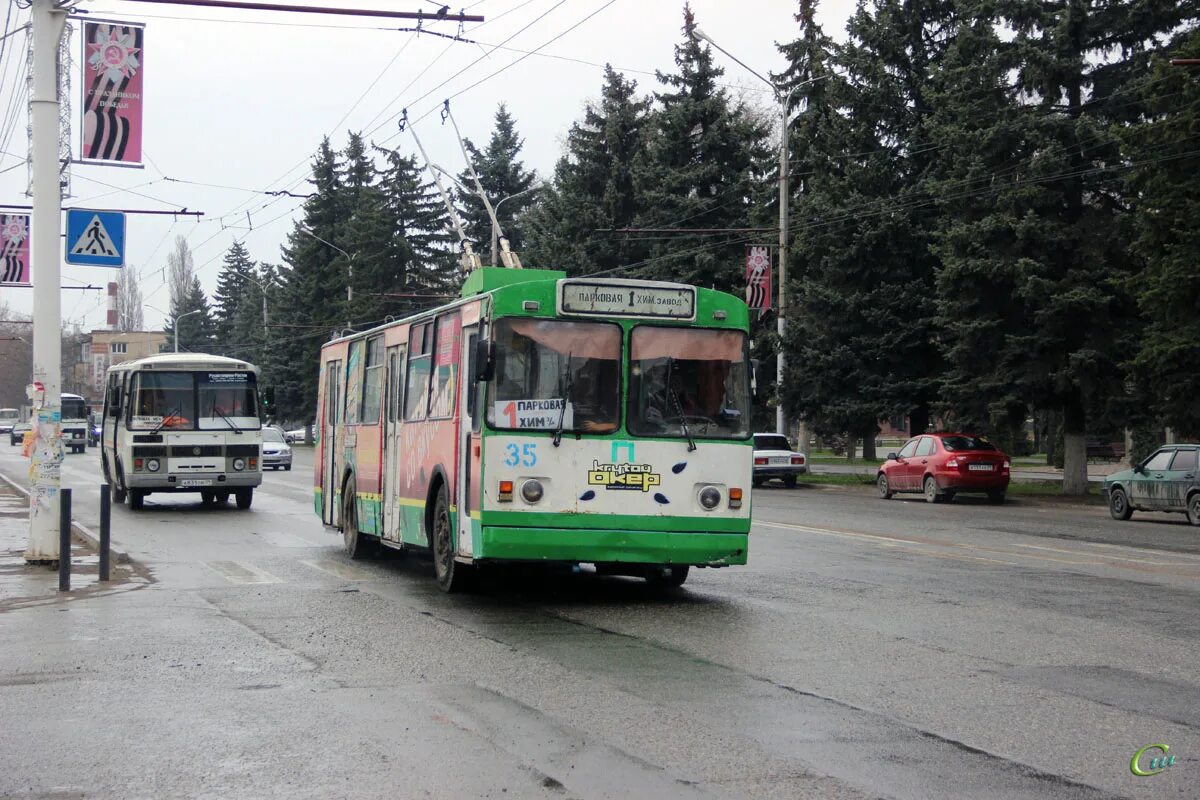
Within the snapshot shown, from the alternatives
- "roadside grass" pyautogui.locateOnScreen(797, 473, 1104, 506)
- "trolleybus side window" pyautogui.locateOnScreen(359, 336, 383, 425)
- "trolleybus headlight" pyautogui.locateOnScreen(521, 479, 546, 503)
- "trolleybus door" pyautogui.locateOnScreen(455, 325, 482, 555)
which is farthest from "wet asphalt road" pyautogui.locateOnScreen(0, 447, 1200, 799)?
"roadside grass" pyautogui.locateOnScreen(797, 473, 1104, 506)

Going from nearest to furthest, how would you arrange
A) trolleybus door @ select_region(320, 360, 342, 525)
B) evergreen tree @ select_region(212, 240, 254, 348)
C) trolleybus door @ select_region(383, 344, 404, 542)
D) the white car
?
trolleybus door @ select_region(383, 344, 404, 542) < trolleybus door @ select_region(320, 360, 342, 525) < the white car < evergreen tree @ select_region(212, 240, 254, 348)

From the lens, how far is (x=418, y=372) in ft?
49.2

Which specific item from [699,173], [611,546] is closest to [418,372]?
[611,546]

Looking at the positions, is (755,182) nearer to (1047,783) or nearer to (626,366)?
(626,366)

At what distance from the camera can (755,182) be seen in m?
52.2

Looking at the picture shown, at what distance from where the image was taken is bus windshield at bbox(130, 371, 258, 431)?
27125mm

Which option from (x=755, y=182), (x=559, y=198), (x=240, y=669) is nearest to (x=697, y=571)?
(x=240, y=669)

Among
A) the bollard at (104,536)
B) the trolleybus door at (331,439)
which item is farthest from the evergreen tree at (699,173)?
the bollard at (104,536)

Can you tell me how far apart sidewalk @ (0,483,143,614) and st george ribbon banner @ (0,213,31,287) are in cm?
1225

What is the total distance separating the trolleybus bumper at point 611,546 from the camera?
1227cm

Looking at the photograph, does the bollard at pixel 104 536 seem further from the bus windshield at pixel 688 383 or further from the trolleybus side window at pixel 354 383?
the bus windshield at pixel 688 383

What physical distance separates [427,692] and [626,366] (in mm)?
4976

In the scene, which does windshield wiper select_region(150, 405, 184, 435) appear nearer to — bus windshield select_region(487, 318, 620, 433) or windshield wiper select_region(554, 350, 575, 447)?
bus windshield select_region(487, 318, 620, 433)

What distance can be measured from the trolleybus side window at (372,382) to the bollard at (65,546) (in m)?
3.73
